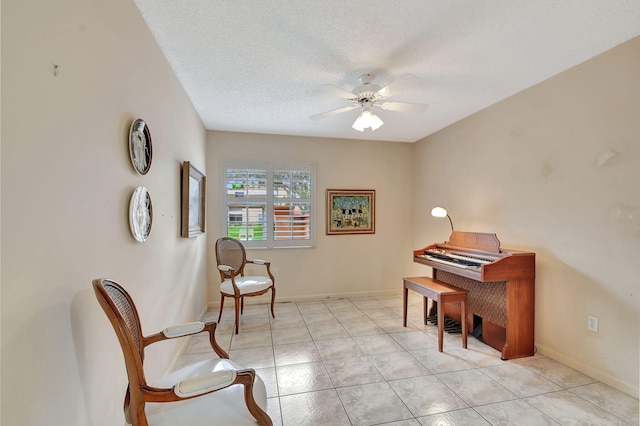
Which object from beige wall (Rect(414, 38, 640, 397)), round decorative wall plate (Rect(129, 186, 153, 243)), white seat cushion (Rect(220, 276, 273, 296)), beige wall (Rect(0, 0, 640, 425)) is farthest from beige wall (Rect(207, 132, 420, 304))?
round decorative wall plate (Rect(129, 186, 153, 243))

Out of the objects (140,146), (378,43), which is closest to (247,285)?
(140,146)

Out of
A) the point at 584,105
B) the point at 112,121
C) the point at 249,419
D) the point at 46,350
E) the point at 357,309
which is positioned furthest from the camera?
the point at 357,309

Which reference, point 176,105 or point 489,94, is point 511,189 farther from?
point 176,105

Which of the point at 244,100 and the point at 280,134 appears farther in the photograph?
the point at 280,134

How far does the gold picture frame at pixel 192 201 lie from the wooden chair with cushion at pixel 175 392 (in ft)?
4.63

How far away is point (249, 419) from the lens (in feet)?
3.89

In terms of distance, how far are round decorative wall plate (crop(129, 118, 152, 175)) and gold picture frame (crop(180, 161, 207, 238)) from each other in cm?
90

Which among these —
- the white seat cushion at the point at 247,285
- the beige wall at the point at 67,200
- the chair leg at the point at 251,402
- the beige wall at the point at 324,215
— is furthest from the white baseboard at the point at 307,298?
the chair leg at the point at 251,402

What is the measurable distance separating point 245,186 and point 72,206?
3080mm

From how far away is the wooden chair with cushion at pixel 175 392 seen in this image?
1.06m

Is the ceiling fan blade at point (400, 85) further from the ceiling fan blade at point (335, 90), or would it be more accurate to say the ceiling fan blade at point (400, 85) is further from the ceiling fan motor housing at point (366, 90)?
the ceiling fan blade at point (335, 90)

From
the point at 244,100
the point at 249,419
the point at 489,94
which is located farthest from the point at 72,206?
the point at 489,94

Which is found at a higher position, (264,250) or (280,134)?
(280,134)

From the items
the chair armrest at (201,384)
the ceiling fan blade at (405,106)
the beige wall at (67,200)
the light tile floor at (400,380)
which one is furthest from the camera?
the ceiling fan blade at (405,106)
